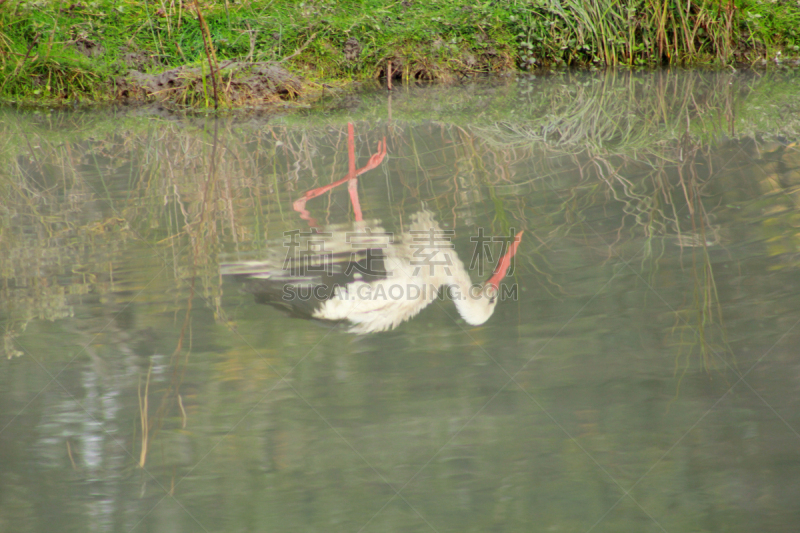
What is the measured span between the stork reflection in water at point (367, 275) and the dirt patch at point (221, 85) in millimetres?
2488

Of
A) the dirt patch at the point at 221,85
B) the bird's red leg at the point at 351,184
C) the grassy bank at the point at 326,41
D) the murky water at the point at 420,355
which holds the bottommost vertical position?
the murky water at the point at 420,355

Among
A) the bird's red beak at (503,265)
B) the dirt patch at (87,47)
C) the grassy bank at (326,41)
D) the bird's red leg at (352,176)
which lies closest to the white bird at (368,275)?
the bird's red beak at (503,265)

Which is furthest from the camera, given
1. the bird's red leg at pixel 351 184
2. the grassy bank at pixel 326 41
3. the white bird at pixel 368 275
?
the grassy bank at pixel 326 41

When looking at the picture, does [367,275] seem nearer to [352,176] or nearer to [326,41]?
[352,176]

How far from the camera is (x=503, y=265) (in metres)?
2.80

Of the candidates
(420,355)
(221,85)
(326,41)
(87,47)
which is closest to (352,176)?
(420,355)

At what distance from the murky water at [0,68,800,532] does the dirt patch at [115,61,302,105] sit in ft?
4.91

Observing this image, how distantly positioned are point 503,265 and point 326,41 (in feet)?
13.0

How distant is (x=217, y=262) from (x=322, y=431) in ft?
3.62

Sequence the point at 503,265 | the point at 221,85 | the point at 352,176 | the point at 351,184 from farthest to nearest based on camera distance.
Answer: the point at 221,85
the point at 352,176
the point at 351,184
the point at 503,265

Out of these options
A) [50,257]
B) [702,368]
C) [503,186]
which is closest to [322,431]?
[702,368]

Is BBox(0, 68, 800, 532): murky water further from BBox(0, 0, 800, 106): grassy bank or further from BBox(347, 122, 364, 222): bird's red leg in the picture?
BBox(0, 0, 800, 106): grassy bank

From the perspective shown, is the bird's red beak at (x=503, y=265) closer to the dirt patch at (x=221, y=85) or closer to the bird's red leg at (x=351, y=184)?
the bird's red leg at (x=351, y=184)

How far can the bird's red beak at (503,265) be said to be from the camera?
105 inches
